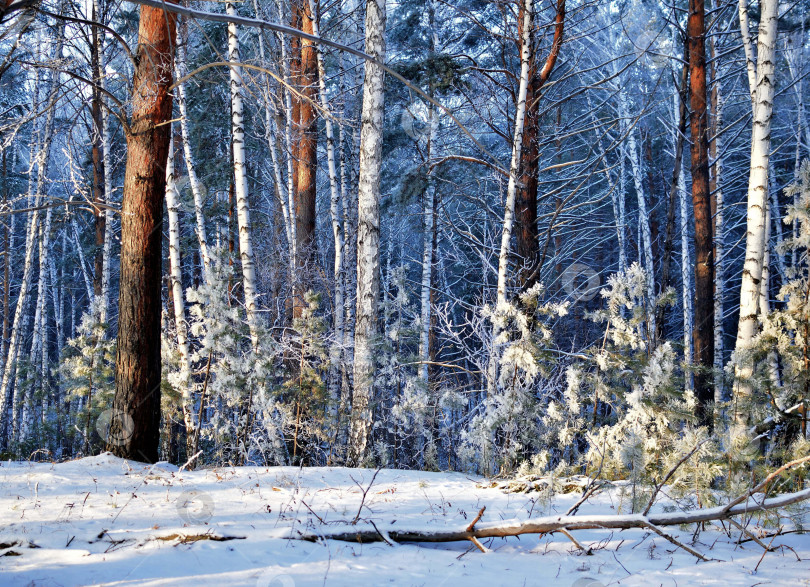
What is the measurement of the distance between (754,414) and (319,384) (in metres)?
4.50

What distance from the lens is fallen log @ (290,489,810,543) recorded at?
109 inches

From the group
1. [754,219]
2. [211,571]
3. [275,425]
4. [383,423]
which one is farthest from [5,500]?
[754,219]

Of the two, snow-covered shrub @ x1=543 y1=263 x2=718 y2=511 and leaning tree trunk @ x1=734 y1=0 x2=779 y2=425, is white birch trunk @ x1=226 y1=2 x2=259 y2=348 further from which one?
leaning tree trunk @ x1=734 y1=0 x2=779 y2=425

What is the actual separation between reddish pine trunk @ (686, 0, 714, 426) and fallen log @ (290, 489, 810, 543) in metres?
7.04

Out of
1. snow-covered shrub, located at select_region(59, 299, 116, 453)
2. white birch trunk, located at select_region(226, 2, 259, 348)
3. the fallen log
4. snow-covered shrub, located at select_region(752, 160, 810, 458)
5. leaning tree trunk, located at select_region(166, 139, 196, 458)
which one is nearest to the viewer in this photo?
the fallen log

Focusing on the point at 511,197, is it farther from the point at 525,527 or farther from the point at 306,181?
the point at 306,181

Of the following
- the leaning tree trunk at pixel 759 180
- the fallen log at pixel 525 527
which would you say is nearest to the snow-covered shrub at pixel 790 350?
the leaning tree trunk at pixel 759 180

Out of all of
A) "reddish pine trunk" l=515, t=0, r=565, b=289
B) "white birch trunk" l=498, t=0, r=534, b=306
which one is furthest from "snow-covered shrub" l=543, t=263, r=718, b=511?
"reddish pine trunk" l=515, t=0, r=565, b=289

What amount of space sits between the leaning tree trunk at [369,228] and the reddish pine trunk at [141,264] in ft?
6.93

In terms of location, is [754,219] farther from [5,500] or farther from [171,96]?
[5,500]

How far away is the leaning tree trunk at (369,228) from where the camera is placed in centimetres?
625

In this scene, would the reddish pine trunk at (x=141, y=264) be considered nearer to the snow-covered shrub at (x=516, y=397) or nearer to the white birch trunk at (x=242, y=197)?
the white birch trunk at (x=242, y=197)

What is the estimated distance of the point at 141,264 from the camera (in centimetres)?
523

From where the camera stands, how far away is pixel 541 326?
5891 mm
